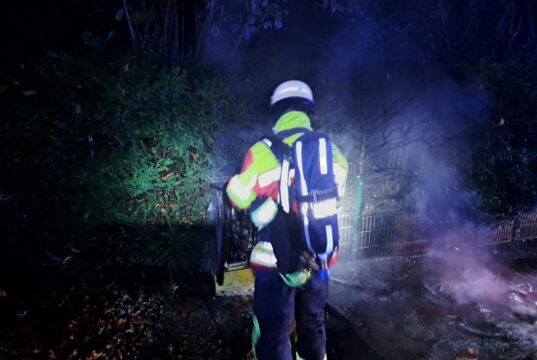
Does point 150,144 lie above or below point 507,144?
below

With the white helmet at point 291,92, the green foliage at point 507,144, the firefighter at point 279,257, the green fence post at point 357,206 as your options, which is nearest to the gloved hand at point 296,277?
the firefighter at point 279,257

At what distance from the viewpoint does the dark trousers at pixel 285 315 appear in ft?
9.77

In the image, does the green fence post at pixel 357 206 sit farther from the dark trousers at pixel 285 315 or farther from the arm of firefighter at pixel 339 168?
the dark trousers at pixel 285 315

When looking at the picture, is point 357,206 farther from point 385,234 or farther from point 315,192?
point 315,192

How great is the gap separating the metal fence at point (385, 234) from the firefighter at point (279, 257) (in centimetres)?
278

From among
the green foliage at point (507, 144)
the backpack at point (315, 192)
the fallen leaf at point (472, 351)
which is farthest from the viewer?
the green foliage at point (507, 144)

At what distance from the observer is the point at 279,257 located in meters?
2.86

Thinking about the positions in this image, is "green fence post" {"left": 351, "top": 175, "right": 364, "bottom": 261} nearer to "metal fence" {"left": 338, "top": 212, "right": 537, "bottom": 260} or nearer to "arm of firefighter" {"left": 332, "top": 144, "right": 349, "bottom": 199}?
"metal fence" {"left": 338, "top": 212, "right": 537, "bottom": 260}

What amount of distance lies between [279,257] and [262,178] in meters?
0.71

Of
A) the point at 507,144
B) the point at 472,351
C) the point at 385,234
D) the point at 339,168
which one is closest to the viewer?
the point at 339,168

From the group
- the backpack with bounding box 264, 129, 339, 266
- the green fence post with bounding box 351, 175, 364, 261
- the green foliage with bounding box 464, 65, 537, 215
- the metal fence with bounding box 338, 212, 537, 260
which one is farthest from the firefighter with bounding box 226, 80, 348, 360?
the green foliage with bounding box 464, 65, 537, 215

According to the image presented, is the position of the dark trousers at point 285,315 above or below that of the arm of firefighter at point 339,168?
below

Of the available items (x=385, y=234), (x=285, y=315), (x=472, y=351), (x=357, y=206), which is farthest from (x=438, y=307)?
(x=285, y=315)

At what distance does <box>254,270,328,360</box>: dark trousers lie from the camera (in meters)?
2.98
